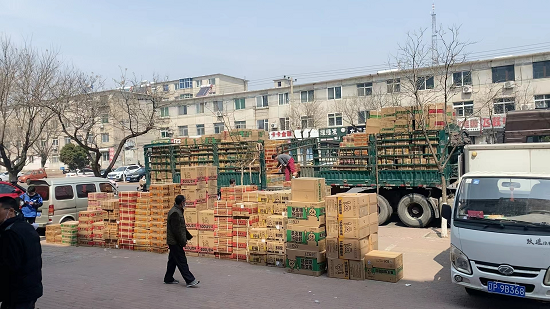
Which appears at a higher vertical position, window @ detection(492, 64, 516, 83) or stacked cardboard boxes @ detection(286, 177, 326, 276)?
window @ detection(492, 64, 516, 83)

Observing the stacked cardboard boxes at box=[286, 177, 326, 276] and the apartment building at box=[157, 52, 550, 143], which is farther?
the apartment building at box=[157, 52, 550, 143]

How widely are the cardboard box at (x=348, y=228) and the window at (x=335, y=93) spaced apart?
33.5 meters

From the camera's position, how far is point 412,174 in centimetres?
1255

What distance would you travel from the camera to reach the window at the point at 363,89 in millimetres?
38844

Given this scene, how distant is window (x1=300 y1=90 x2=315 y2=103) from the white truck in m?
35.2

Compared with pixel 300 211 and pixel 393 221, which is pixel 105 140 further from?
pixel 300 211

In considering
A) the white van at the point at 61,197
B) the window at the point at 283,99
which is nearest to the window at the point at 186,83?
the window at the point at 283,99

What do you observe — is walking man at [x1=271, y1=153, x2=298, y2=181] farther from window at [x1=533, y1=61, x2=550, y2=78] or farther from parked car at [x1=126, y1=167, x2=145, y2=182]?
parked car at [x1=126, y1=167, x2=145, y2=182]

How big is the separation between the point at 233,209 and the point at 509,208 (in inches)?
211

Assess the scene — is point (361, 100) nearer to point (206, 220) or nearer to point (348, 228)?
point (206, 220)

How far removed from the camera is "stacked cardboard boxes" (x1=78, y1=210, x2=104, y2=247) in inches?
454

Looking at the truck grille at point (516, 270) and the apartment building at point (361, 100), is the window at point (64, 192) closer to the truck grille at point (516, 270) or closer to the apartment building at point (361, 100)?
the apartment building at point (361, 100)

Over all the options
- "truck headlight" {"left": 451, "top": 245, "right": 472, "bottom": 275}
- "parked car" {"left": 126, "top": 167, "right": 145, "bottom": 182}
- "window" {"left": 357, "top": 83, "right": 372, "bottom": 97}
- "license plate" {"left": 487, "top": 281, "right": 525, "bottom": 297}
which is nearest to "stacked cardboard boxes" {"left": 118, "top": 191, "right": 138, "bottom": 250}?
"truck headlight" {"left": 451, "top": 245, "right": 472, "bottom": 275}

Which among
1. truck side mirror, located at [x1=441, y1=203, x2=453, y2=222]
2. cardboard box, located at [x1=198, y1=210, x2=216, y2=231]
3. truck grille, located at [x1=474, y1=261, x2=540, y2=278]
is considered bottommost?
truck grille, located at [x1=474, y1=261, x2=540, y2=278]
